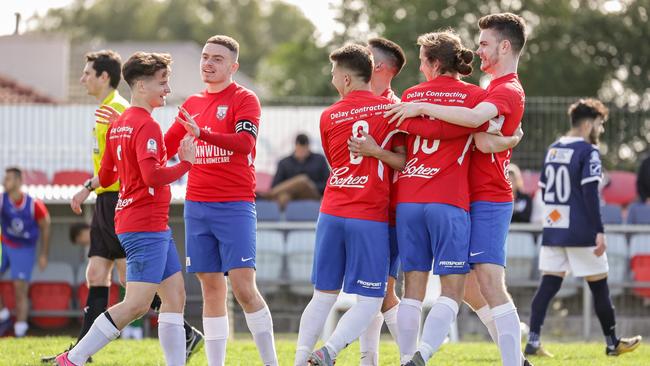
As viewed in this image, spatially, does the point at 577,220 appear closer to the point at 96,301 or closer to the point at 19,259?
the point at 96,301

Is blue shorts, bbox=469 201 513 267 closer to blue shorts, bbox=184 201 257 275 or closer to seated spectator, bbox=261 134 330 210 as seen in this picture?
blue shorts, bbox=184 201 257 275

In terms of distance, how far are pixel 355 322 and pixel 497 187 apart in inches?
47.0

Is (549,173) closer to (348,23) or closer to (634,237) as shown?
(634,237)

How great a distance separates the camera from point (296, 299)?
1430cm

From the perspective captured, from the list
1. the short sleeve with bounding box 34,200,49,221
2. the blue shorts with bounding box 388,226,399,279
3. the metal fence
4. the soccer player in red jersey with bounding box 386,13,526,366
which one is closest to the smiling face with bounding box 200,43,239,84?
the soccer player in red jersey with bounding box 386,13,526,366

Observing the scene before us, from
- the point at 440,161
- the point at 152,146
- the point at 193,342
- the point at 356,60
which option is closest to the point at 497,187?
the point at 440,161

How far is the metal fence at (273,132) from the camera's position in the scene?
19.8 meters

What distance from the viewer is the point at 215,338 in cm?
823

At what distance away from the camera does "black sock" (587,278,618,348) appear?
1095 centimetres

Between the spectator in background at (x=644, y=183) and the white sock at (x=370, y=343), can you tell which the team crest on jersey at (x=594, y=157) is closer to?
the white sock at (x=370, y=343)

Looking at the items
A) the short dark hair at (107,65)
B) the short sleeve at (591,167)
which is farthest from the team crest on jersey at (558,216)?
the short dark hair at (107,65)

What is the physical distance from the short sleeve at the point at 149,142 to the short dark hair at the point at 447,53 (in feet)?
5.57

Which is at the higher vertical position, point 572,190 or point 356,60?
point 356,60

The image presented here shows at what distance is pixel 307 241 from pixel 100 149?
17.6 feet
